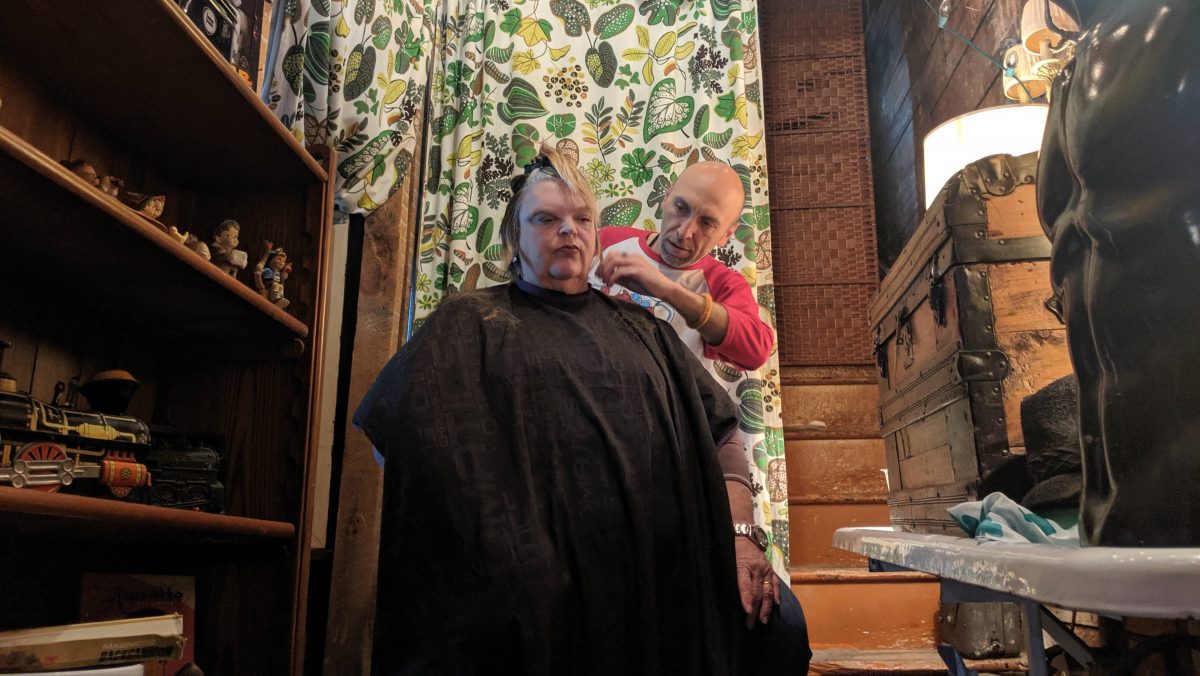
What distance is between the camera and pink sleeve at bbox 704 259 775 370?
6.96 ft

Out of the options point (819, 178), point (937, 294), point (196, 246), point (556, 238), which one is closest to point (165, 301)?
point (196, 246)

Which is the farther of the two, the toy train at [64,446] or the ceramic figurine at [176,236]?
the ceramic figurine at [176,236]

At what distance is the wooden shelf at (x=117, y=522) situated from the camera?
0.98 m

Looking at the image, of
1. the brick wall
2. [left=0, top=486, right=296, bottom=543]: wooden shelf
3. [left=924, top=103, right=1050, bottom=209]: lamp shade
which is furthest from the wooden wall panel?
[left=0, top=486, right=296, bottom=543]: wooden shelf

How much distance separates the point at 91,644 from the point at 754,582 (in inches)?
39.6

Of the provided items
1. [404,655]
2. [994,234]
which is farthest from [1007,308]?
[404,655]

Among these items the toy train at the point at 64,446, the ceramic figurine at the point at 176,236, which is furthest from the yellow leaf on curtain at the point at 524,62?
the toy train at the point at 64,446

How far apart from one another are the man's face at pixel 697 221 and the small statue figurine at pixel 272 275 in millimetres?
996

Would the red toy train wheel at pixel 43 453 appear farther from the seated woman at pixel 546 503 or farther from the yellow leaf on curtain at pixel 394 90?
the yellow leaf on curtain at pixel 394 90

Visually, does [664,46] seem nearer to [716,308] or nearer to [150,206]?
[716,308]

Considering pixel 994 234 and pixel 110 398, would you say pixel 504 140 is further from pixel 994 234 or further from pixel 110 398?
pixel 994 234

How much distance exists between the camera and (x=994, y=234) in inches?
46.4

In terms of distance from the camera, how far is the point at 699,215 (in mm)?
2203

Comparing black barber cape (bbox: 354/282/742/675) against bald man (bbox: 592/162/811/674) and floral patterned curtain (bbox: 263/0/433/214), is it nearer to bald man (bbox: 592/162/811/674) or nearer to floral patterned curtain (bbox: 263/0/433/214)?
bald man (bbox: 592/162/811/674)
